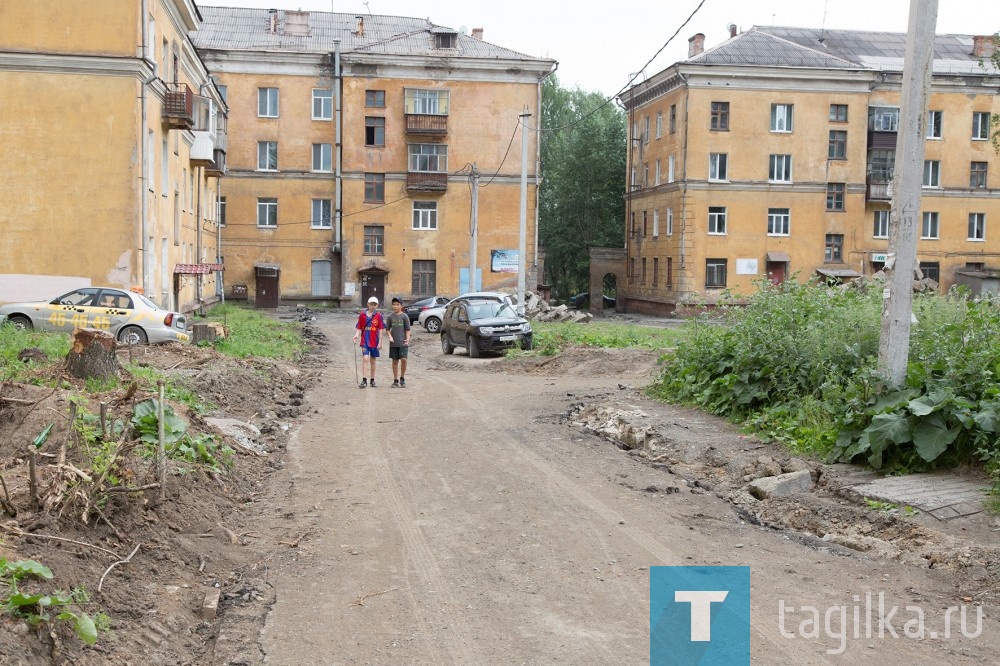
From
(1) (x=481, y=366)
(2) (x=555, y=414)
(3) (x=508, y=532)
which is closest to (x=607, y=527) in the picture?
(3) (x=508, y=532)

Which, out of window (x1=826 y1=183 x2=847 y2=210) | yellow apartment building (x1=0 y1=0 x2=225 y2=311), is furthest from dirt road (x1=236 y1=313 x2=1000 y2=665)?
window (x1=826 y1=183 x2=847 y2=210)

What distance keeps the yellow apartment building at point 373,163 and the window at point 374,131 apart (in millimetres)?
56

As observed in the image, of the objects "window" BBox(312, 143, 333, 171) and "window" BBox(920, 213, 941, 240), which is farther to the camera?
"window" BBox(920, 213, 941, 240)

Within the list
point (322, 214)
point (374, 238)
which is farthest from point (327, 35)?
point (374, 238)

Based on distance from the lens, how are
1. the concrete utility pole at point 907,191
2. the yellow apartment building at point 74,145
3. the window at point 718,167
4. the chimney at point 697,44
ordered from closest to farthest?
the concrete utility pole at point 907,191, the yellow apartment building at point 74,145, the window at point 718,167, the chimney at point 697,44

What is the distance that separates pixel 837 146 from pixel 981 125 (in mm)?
8618

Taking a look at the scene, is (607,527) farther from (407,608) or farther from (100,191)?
(100,191)

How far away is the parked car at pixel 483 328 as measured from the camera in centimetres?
2636

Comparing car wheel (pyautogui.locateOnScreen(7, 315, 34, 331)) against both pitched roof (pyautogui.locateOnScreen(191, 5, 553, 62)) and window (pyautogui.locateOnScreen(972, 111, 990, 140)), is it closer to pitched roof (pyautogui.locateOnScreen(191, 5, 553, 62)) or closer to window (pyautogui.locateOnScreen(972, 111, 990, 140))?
pitched roof (pyautogui.locateOnScreen(191, 5, 553, 62))

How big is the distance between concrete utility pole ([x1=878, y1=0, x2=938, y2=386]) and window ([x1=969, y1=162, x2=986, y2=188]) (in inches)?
1890

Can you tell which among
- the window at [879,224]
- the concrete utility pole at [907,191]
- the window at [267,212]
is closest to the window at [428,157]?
the window at [267,212]

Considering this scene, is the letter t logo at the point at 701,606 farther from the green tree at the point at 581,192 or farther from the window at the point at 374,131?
the green tree at the point at 581,192

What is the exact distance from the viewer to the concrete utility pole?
33.6 ft

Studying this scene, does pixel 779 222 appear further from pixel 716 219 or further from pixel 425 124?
pixel 425 124
